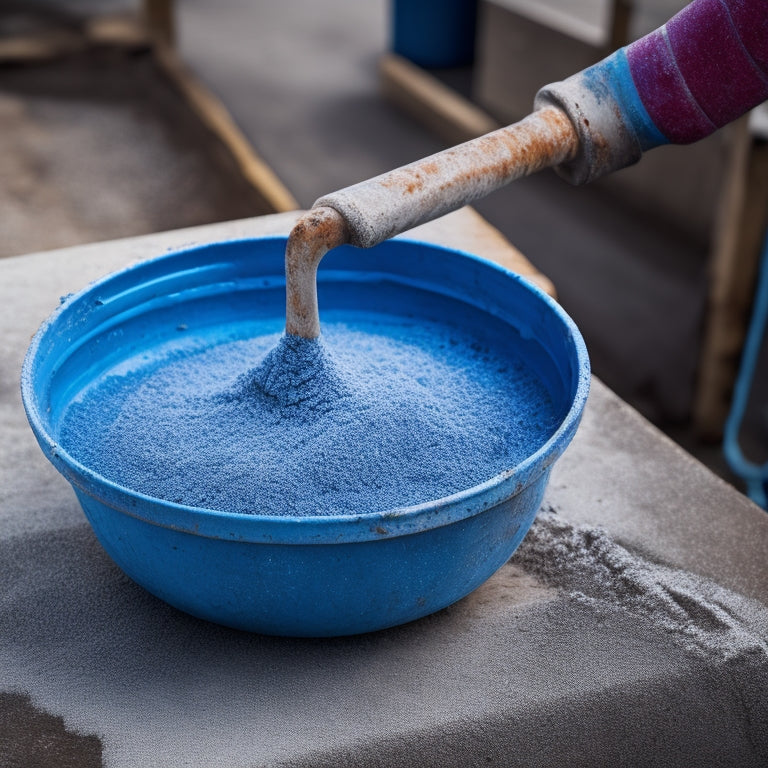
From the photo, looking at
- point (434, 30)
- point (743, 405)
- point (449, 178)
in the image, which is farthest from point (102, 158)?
point (449, 178)

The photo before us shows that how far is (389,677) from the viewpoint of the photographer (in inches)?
46.5

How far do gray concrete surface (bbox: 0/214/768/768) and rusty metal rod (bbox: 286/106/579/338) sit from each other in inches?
16.4

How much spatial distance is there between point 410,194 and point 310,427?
0.31 m

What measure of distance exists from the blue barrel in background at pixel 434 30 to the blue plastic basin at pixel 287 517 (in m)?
4.24

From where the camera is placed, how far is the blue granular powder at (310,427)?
1151mm

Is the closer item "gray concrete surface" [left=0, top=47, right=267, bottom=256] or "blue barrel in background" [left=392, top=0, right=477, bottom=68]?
"gray concrete surface" [left=0, top=47, right=267, bottom=256]

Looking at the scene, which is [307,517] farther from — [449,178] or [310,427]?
[449,178]

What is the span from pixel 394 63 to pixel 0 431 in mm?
4331

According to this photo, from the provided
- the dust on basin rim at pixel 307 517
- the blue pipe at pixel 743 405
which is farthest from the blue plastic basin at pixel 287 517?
the blue pipe at pixel 743 405

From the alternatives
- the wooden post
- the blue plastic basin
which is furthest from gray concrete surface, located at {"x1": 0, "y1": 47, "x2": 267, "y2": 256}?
the blue plastic basin

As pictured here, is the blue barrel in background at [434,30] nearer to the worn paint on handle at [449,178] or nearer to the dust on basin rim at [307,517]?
the worn paint on handle at [449,178]

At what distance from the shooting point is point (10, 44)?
15.3ft

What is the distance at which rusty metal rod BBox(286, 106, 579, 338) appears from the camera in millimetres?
1188

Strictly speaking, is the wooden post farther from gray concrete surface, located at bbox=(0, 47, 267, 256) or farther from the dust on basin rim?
the dust on basin rim
